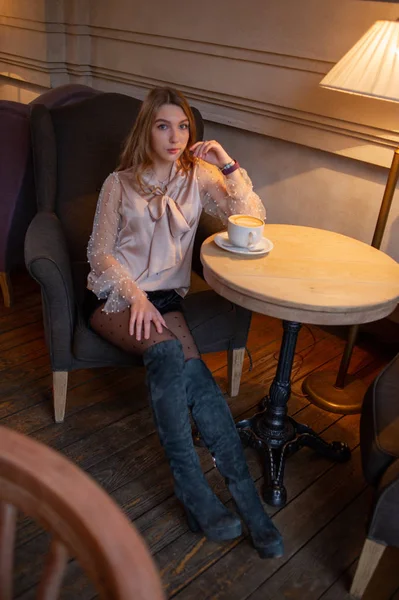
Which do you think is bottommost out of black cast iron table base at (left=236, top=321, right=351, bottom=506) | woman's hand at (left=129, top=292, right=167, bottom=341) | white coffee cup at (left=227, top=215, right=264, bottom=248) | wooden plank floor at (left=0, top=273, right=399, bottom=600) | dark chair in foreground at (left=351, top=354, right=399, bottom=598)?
wooden plank floor at (left=0, top=273, right=399, bottom=600)

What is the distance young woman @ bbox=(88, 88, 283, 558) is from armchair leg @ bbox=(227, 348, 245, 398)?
302 millimetres

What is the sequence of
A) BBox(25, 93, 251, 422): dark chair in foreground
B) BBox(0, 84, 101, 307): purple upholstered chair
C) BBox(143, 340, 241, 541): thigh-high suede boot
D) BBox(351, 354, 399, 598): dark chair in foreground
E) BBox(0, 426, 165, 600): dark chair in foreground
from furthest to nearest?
BBox(0, 84, 101, 307): purple upholstered chair
BBox(25, 93, 251, 422): dark chair in foreground
BBox(143, 340, 241, 541): thigh-high suede boot
BBox(351, 354, 399, 598): dark chair in foreground
BBox(0, 426, 165, 600): dark chair in foreground

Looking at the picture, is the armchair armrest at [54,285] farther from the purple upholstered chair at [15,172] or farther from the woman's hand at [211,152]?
the purple upholstered chair at [15,172]

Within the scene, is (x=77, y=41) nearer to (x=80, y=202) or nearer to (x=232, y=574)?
(x=80, y=202)

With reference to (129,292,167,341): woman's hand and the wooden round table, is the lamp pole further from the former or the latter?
(129,292,167,341): woman's hand

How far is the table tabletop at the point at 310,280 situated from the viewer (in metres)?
1.30

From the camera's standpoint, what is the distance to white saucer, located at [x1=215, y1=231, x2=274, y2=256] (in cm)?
151

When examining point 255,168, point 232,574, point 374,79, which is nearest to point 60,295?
point 232,574

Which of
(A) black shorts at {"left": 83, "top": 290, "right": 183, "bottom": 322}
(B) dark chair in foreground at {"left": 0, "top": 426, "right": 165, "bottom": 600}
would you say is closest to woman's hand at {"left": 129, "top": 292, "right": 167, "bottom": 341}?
(A) black shorts at {"left": 83, "top": 290, "right": 183, "bottom": 322}

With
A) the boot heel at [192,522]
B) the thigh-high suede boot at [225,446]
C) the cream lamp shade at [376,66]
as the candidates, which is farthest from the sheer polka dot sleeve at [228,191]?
the boot heel at [192,522]

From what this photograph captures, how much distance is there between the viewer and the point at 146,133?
5.26 feet

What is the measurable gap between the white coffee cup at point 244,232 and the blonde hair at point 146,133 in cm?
28

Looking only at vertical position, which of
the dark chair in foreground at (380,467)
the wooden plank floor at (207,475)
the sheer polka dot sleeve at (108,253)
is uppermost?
the sheer polka dot sleeve at (108,253)

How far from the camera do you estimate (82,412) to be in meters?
1.85
